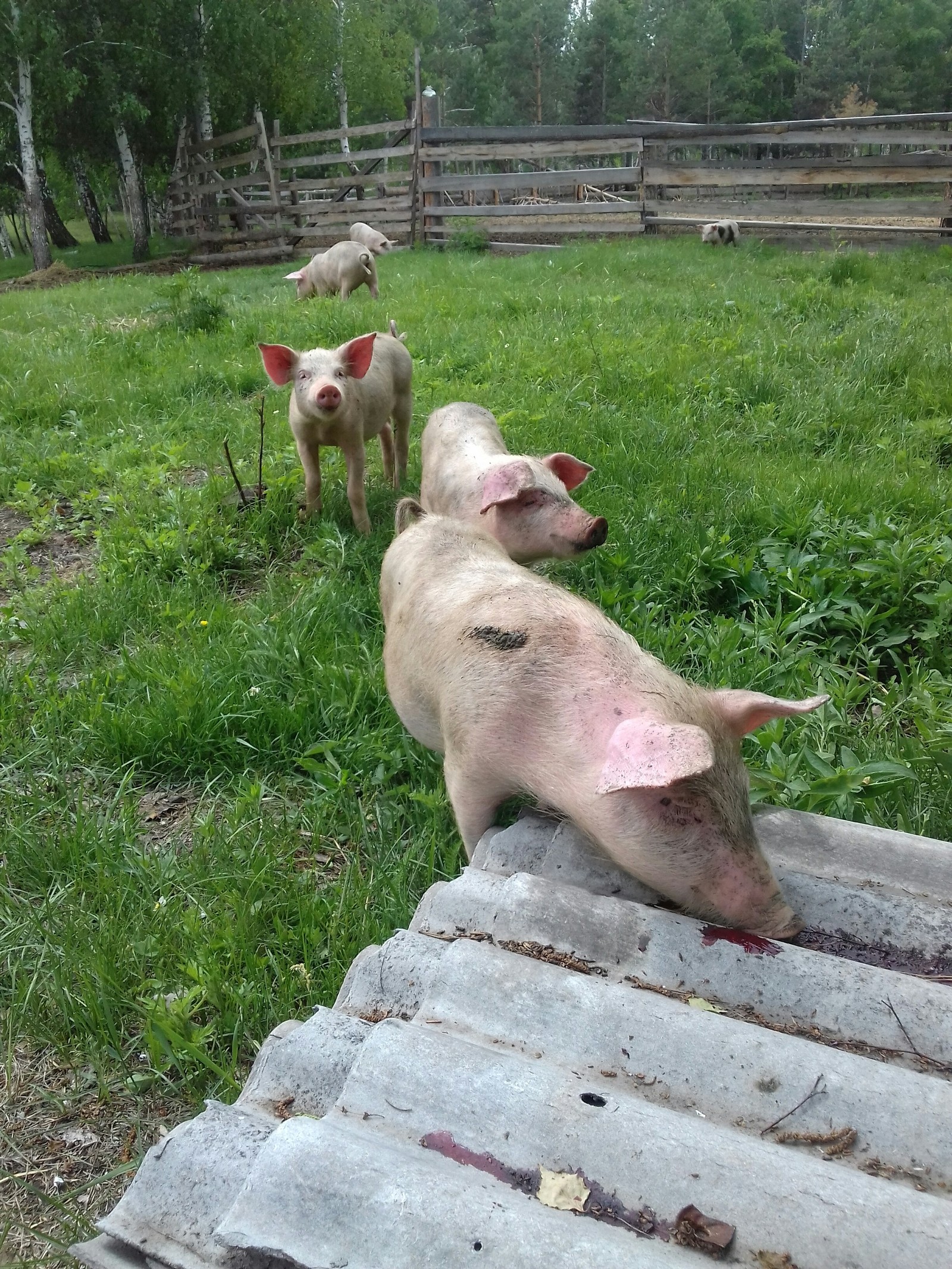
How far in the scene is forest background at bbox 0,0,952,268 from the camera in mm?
21875

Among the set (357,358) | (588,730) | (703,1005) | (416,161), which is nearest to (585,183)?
(416,161)

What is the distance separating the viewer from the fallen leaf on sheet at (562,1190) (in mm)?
1324

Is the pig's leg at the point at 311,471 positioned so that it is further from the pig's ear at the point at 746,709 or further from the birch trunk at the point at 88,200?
the birch trunk at the point at 88,200

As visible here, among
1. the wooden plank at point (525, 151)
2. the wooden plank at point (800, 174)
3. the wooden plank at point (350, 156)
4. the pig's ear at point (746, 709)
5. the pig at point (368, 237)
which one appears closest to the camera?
the pig's ear at point (746, 709)

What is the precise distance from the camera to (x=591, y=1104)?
145 centimetres

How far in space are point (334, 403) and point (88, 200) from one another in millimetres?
29452

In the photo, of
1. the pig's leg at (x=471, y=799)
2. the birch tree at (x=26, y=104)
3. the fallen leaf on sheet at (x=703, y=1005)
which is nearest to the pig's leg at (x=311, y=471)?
the pig's leg at (x=471, y=799)

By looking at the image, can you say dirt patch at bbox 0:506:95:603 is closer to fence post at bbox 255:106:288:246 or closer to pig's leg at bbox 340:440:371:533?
pig's leg at bbox 340:440:371:533

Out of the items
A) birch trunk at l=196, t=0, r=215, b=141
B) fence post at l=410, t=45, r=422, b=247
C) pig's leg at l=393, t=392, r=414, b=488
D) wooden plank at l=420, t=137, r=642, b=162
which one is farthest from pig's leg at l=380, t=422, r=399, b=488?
birch trunk at l=196, t=0, r=215, b=141

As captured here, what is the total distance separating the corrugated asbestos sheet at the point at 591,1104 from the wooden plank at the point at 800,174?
582 inches

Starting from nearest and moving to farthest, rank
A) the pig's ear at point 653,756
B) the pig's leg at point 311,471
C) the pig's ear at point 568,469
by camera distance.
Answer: the pig's ear at point 653,756, the pig's ear at point 568,469, the pig's leg at point 311,471

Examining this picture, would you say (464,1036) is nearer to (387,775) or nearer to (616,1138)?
(616,1138)

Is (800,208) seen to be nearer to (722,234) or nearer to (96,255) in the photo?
(722,234)

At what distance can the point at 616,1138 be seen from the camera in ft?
4.57
